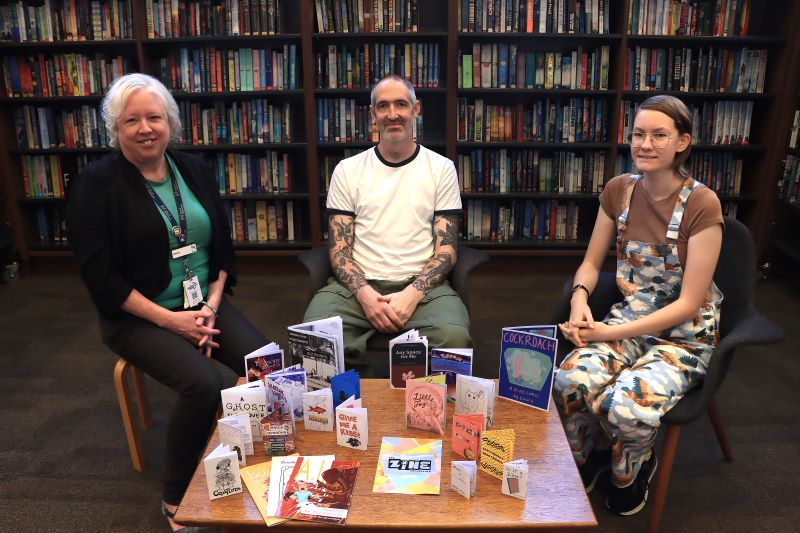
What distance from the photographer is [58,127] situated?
156 inches

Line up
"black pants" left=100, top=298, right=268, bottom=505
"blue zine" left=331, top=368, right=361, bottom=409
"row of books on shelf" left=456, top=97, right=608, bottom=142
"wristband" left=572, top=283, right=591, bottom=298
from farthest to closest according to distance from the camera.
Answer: "row of books on shelf" left=456, top=97, right=608, bottom=142, "wristband" left=572, top=283, right=591, bottom=298, "black pants" left=100, top=298, right=268, bottom=505, "blue zine" left=331, top=368, right=361, bottom=409

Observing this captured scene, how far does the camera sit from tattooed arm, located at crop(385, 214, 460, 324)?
220cm

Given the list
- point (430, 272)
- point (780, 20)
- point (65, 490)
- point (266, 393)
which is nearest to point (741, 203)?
point (780, 20)

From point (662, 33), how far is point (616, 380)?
2.66 m

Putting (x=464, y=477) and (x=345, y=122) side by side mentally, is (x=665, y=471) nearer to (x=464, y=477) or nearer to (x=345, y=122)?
(x=464, y=477)

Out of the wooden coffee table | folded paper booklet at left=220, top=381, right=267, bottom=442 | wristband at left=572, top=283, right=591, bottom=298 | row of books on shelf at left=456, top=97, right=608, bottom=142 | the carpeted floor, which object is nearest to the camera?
the wooden coffee table

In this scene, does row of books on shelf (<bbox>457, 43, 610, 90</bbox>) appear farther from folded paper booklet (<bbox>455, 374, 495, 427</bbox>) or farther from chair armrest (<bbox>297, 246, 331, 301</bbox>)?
folded paper booklet (<bbox>455, 374, 495, 427</bbox>)

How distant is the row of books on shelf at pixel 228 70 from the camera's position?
373 cm

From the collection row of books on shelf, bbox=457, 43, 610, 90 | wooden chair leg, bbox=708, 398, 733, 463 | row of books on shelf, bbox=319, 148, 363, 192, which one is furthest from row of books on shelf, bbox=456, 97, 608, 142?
wooden chair leg, bbox=708, 398, 733, 463

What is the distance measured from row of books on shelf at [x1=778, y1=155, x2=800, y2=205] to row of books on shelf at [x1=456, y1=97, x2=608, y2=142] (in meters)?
1.09

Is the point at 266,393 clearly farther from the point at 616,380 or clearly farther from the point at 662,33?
the point at 662,33

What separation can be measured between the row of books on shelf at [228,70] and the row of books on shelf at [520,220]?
1.42 meters

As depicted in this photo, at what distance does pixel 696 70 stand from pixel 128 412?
11.7ft

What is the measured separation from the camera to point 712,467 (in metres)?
2.14
